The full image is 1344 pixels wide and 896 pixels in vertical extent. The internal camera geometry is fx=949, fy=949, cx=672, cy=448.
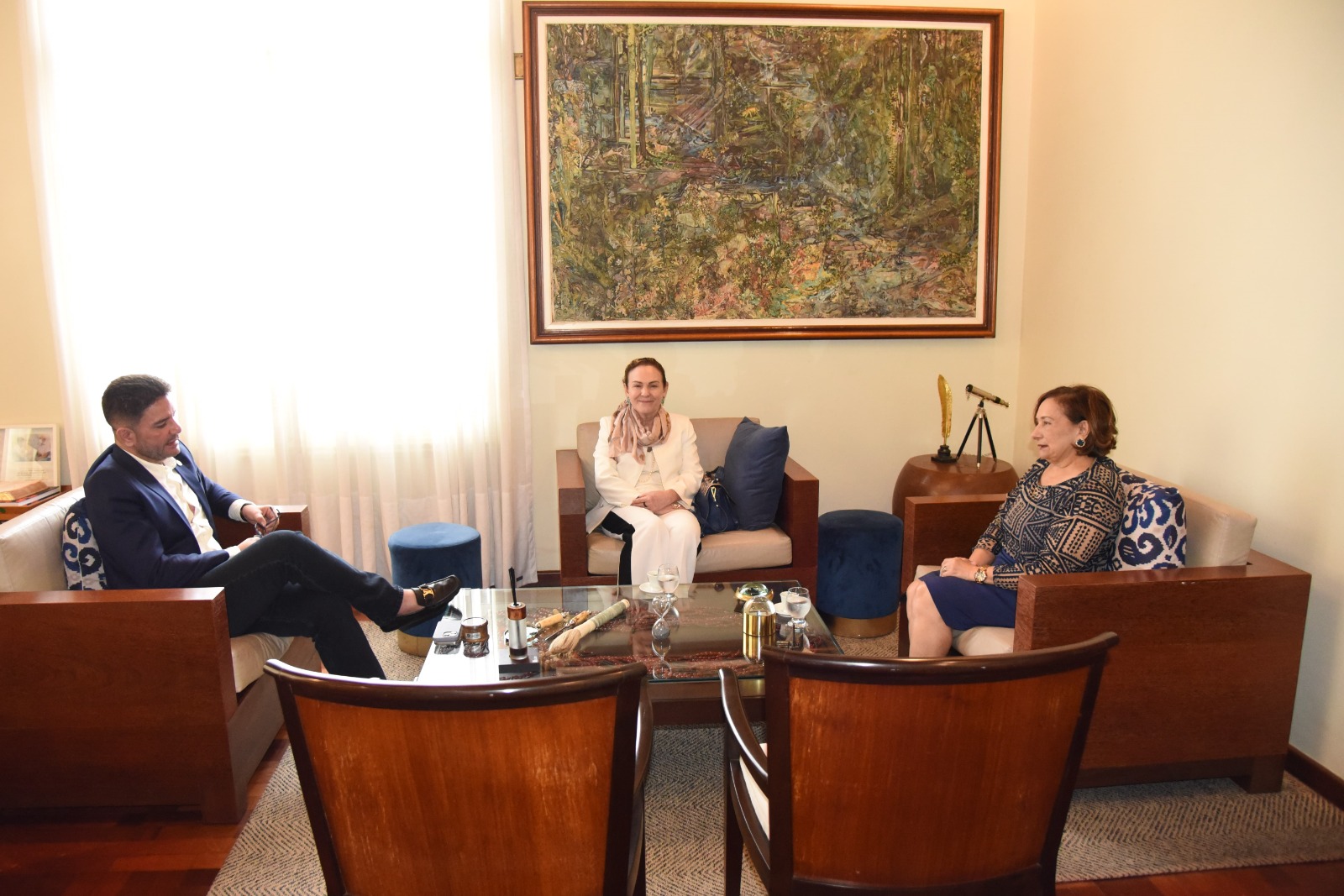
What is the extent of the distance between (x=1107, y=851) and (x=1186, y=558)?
0.94 meters

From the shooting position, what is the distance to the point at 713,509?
404 cm

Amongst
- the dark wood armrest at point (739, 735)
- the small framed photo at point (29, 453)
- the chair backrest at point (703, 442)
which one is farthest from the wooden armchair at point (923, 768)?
the small framed photo at point (29, 453)

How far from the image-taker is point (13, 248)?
4246 millimetres

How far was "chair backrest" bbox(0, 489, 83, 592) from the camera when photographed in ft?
8.75

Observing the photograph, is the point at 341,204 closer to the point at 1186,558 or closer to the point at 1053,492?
the point at 1053,492

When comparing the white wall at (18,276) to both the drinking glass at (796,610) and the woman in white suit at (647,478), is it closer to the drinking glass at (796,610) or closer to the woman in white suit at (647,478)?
the woman in white suit at (647,478)

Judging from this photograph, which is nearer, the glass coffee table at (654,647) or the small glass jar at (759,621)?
the glass coffee table at (654,647)

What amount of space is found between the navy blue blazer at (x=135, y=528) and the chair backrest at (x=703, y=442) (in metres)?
1.74

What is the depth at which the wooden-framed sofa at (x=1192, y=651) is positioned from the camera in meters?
2.65

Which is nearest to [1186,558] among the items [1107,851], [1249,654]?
[1249,654]

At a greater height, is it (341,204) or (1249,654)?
(341,204)

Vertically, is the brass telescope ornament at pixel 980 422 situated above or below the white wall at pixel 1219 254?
below

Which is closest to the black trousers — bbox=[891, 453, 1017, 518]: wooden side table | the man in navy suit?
the man in navy suit

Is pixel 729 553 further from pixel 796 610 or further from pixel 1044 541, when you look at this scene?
pixel 1044 541
